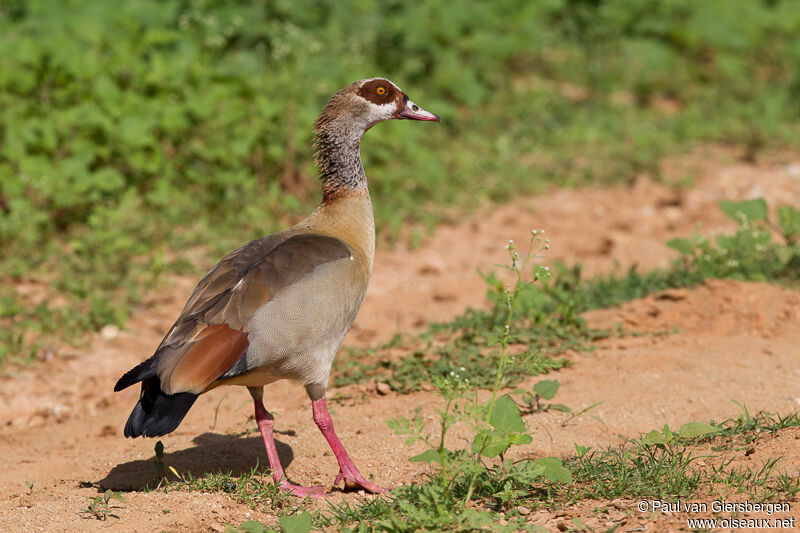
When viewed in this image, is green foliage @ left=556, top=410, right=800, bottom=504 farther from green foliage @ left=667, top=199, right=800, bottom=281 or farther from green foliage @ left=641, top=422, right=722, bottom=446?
green foliage @ left=667, top=199, right=800, bottom=281

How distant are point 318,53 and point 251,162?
4.66 ft

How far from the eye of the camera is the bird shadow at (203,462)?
4719 mm

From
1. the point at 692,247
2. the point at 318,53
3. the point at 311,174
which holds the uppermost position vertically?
the point at 318,53

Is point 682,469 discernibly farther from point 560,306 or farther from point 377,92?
point 377,92

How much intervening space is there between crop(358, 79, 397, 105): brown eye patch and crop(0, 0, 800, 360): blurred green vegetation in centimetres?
274

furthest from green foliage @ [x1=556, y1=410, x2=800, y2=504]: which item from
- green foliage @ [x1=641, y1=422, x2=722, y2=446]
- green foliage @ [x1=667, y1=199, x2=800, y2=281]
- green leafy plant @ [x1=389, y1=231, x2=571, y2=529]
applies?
green foliage @ [x1=667, y1=199, x2=800, y2=281]

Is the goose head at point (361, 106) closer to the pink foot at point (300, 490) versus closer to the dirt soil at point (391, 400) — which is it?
the dirt soil at point (391, 400)

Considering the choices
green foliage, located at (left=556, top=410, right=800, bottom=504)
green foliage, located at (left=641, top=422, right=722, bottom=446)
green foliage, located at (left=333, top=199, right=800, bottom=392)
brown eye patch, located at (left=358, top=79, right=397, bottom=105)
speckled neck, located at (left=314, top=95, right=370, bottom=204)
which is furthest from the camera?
green foliage, located at (left=333, top=199, right=800, bottom=392)

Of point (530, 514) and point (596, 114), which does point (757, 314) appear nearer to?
point (530, 514)

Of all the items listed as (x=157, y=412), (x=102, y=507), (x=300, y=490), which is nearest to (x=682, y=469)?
(x=300, y=490)

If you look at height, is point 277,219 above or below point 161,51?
below

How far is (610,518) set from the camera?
12.2 feet

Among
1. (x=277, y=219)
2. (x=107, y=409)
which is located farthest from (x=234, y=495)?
(x=277, y=219)

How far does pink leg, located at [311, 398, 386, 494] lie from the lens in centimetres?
441
